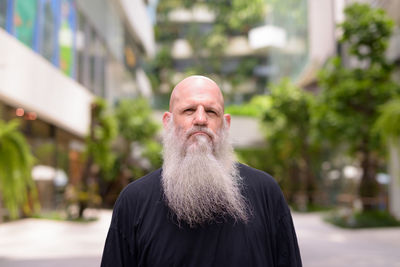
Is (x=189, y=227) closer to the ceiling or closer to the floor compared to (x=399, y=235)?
closer to the ceiling

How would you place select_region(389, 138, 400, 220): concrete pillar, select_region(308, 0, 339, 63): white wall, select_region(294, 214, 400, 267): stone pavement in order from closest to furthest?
select_region(294, 214, 400, 267): stone pavement < select_region(389, 138, 400, 220): concrete pillar < select_region(308, 0, 339, 63): white wall

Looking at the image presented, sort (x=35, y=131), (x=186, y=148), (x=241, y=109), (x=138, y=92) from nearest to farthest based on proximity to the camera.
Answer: (x=186, y=148)
(x=35, y=131)
(x=241, y=109)
(x=138, y=92)

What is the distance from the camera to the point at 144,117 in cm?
2192

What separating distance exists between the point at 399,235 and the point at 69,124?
10638mm

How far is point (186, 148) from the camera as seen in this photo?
6.72ft

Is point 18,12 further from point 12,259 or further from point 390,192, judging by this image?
point 390,192

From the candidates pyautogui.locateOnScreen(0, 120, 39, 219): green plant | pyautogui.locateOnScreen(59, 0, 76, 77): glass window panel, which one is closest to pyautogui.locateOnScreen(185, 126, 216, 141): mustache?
pyautogui.locateOnScreen(0, 120, 39, 219): green plant

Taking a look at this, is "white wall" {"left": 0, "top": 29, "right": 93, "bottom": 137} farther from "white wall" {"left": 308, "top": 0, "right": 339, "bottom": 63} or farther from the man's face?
"white wall" {"left": 308, "top": 0, "right": 339, "bottom": 63}

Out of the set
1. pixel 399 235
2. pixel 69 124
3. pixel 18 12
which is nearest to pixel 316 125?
pixel 399 235

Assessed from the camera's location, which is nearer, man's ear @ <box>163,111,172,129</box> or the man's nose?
the man's nose

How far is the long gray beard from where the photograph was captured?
1.92m

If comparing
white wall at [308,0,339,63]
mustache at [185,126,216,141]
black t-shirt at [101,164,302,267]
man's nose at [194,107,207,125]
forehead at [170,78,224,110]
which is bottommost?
black t-shirt at [101,164,302,267]

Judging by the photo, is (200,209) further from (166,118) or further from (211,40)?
(211,40)

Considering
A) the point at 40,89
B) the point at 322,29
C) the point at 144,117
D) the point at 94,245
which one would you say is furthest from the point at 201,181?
the point at 322,29
